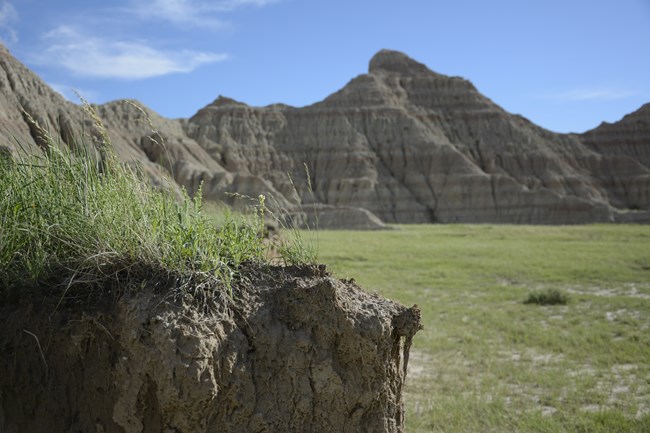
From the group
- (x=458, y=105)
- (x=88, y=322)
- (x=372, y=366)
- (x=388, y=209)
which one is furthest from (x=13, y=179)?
(x=458, y=105)

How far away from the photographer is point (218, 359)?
3.10 m

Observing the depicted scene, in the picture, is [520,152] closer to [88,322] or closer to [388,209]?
[388,209]

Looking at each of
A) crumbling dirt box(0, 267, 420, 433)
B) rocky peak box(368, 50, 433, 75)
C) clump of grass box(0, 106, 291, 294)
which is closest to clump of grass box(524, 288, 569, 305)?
crumbling dirt box(0, 267, 420, 433)

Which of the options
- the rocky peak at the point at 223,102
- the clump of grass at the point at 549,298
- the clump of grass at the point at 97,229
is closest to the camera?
the clump of grass at the point at 97,229

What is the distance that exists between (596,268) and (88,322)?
64.7ft

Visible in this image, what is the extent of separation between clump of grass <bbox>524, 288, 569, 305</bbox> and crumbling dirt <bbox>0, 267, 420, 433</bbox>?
10.8 metres

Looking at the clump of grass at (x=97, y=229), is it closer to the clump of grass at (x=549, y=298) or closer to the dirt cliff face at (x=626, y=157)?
the clump of grass at (x=549, y=298)

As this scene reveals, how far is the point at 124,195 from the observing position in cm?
366

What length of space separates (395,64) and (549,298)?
10702 centimetres

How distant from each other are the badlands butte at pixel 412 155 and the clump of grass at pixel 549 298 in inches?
2082

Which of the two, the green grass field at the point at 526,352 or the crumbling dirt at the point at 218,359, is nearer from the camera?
the crumbling dirt at the point at 218,359

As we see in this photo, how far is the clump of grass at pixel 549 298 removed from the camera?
13250mm

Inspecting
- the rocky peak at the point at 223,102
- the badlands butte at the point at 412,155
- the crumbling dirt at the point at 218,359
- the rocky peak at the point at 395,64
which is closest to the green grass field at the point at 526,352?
the crumbling dirt at the point at 218,359

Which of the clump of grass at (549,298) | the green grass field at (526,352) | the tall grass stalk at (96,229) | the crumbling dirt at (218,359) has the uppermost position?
the tall grass stalk at (96,229)
